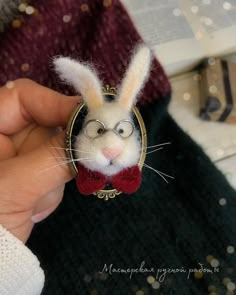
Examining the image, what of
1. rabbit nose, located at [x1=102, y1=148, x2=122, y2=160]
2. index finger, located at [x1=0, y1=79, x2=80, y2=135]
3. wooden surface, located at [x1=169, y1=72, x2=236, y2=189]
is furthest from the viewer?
wooden surface, located at [x1=169, y1=72, x2=236, y2=189]

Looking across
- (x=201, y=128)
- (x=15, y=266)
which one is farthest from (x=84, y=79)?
(x=201, y=128)

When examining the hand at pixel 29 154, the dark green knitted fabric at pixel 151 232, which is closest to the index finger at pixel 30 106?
the hand at pixel 29 154

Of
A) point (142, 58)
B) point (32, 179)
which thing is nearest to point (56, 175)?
point (32, 179)

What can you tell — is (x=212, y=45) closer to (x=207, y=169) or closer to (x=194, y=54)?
(x=194, y=54)

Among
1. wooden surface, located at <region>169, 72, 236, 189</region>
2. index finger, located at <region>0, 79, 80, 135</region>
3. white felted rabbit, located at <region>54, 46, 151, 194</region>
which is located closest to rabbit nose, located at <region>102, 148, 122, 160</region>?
white felted rabbit, located at <region>54, 46, 151, 194</region>

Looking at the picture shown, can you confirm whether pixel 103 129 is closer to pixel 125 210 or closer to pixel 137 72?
pixel 137 72

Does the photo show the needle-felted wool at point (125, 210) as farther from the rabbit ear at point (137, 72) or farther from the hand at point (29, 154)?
the rabbit ear at point (137, 72)

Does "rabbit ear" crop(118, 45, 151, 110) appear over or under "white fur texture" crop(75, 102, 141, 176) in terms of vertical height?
over

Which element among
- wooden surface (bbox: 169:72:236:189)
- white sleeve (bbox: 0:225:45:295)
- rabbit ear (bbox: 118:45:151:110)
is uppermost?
rabbit ear (bbox: 118:45:151:110)

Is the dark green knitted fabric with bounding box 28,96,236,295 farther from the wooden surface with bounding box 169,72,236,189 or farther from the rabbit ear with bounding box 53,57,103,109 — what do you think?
the rabbit ear with bounding box 53,57,103,109
